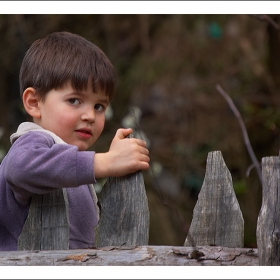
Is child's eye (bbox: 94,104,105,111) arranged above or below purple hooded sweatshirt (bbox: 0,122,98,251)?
above

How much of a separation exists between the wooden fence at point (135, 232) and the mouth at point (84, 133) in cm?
28

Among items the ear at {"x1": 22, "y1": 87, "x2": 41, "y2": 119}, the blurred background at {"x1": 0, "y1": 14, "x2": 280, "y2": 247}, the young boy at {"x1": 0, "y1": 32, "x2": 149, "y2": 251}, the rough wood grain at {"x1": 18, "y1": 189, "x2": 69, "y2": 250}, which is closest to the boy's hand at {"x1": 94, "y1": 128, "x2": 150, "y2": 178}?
the young boy at {"x1": 0, "y1": 32, "x2": 149, "y2": 251}

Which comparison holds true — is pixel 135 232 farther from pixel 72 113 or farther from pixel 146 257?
pixel 72 113

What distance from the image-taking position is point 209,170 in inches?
78.5

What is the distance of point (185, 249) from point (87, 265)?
0.28m

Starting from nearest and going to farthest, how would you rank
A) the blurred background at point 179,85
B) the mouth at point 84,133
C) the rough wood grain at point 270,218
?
the rough wood grain at point 270,218, the mouth at point 84,133, the blurred background at point 179,85

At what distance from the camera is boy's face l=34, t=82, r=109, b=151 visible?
2.22 meters

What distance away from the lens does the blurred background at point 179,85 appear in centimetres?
514

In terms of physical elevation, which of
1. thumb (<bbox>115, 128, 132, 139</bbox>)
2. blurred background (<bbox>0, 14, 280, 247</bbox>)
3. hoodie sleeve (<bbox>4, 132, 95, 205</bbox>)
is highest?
blurred background (<bbox>0, 14, 280, 247</bbox>)

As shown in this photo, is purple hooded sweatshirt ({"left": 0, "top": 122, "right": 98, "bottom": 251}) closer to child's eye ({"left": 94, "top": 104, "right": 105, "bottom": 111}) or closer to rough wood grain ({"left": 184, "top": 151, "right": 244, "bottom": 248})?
child's eye ({"left": 94, "top": 104, "right": 105, "bottom": 111})

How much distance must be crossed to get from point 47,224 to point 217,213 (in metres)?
0.52

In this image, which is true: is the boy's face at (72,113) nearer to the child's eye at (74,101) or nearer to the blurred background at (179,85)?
the child's eye at (74,101)

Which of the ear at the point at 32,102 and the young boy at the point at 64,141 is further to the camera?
the ear at the point at 32,102

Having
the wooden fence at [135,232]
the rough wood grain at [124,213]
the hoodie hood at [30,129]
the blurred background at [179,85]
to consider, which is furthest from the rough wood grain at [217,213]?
the blurred background at [179,85]
